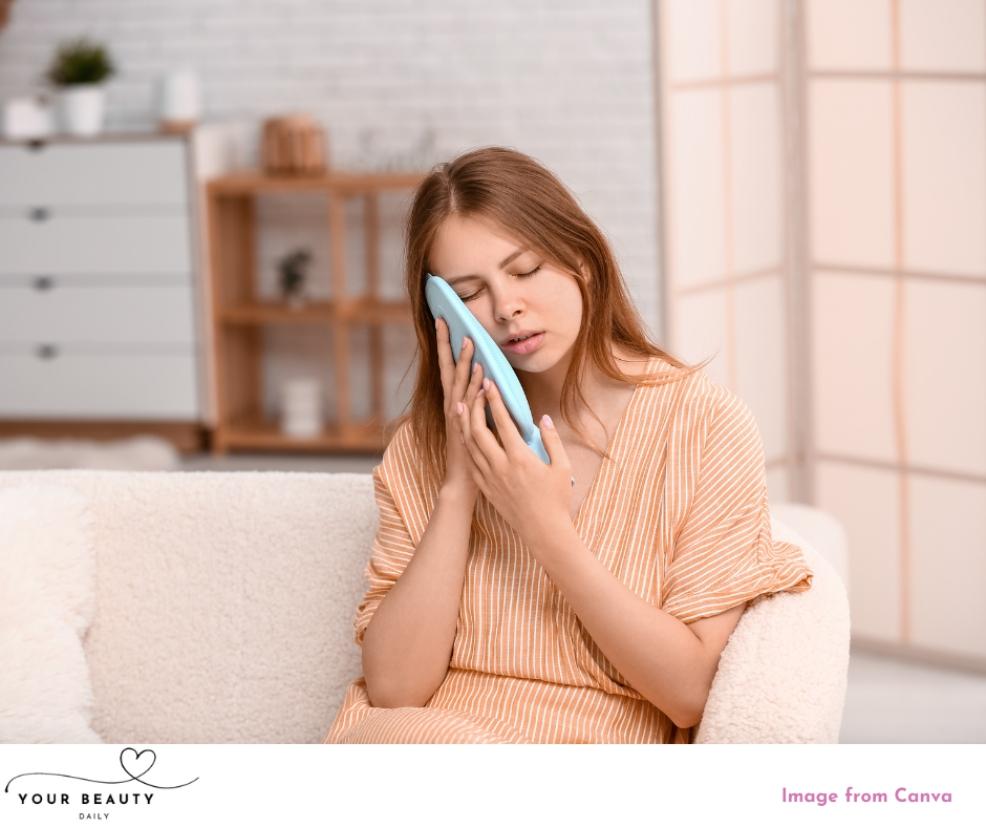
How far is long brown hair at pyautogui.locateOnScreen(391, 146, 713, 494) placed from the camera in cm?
143

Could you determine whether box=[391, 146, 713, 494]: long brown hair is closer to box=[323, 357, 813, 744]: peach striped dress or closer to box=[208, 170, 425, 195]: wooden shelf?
box=[323, 357, 813, 744]: peach striped dress

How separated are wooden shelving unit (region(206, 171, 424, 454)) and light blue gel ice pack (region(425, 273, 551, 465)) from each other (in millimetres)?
3465

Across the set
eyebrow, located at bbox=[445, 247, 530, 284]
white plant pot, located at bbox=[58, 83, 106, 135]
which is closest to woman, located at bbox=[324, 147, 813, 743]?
eyebrow, located at bbox=[445, 247, 530, 284]

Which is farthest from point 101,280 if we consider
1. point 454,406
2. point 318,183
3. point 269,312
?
point 454,406

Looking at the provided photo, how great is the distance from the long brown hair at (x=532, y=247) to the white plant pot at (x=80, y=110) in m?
3.94

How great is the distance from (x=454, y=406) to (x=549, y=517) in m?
0.17

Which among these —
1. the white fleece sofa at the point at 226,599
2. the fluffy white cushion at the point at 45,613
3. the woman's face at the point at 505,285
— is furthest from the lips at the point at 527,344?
the fluffy white cushion at the point at 45,613

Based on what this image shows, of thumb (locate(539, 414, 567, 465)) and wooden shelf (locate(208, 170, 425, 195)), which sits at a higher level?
wooden shelf (locate(208, 170, 425, 195))

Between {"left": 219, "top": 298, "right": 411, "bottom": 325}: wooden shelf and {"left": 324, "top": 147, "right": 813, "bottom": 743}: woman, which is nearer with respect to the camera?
{"left": 324, "top": 147, "right": 813, "bottom": 743}: woman

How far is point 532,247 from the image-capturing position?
4.68ft

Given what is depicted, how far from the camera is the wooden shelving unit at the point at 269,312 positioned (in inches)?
196

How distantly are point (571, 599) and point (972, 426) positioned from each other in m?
1.86
